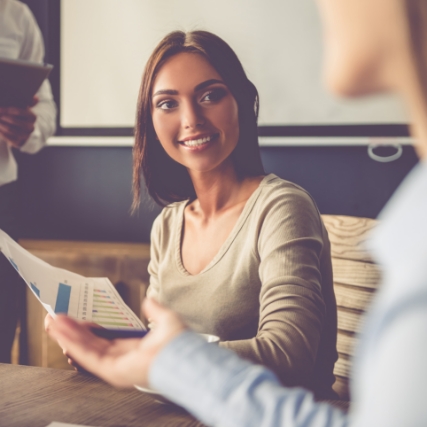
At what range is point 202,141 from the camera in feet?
4.44

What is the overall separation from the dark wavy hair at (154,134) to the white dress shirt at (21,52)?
0.72 metres

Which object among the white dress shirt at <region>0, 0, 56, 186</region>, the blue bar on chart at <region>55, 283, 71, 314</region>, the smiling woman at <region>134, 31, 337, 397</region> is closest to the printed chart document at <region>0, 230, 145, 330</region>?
the blue bar on chart at <region>55, 283, 71, 314</region>

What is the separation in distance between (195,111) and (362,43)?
0.99 meters

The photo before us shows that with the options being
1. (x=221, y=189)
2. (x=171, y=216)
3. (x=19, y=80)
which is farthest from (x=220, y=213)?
(x=19, y=80)

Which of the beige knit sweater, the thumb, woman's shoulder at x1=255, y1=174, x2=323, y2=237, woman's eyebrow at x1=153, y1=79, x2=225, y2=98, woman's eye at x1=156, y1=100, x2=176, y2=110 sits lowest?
the beige knit sweater

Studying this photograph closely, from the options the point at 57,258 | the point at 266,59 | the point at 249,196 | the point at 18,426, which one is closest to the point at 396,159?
the point at 266,59

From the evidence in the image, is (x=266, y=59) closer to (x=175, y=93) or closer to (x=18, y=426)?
(x=175, y=93)

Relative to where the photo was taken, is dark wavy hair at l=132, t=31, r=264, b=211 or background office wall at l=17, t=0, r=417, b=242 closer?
dark wavy hair at l=132, t=31, r=264, b=211

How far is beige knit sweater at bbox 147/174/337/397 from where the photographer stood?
98 cm

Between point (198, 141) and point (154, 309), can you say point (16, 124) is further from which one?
point (154, 309)

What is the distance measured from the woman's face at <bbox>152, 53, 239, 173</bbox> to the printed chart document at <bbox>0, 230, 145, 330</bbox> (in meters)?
0.48

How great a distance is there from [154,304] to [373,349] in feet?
0.77

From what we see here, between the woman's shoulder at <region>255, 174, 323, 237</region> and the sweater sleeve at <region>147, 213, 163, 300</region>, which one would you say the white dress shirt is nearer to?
the sweater sleeve at <region>147, 213, 163, 300</region>

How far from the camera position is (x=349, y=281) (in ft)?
5.08
